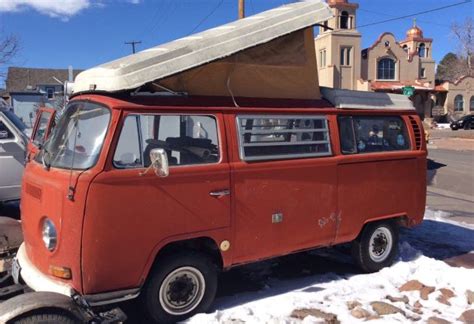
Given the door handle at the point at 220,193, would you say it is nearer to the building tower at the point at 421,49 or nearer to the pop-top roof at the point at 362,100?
the pop-top roof at the point at 362,100

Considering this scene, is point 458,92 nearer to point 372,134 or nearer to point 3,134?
point 372,134

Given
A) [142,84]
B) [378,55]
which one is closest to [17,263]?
[142,84]

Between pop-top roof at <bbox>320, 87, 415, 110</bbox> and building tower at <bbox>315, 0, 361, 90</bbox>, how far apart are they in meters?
52.8

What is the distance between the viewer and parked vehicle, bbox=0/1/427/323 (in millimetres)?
4066

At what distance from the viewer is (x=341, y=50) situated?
5975 centimetres

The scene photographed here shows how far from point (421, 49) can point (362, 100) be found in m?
70.6

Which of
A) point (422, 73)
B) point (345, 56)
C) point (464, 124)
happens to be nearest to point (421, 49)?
point (422, 73)

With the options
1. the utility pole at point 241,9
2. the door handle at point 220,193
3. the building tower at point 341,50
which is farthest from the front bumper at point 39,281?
the building tower at point 341,50

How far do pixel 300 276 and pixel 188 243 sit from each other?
1917 millimetres

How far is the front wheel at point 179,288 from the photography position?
175 inches

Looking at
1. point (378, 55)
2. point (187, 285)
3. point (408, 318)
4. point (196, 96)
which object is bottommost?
point (408, 318)

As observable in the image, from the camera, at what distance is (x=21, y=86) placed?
6775cm

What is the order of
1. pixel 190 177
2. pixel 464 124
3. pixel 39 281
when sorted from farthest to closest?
1. pixel 464 124
2. pixel 190 177
3. pixel 39 281

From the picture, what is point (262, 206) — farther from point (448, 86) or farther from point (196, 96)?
point (448, 86)
